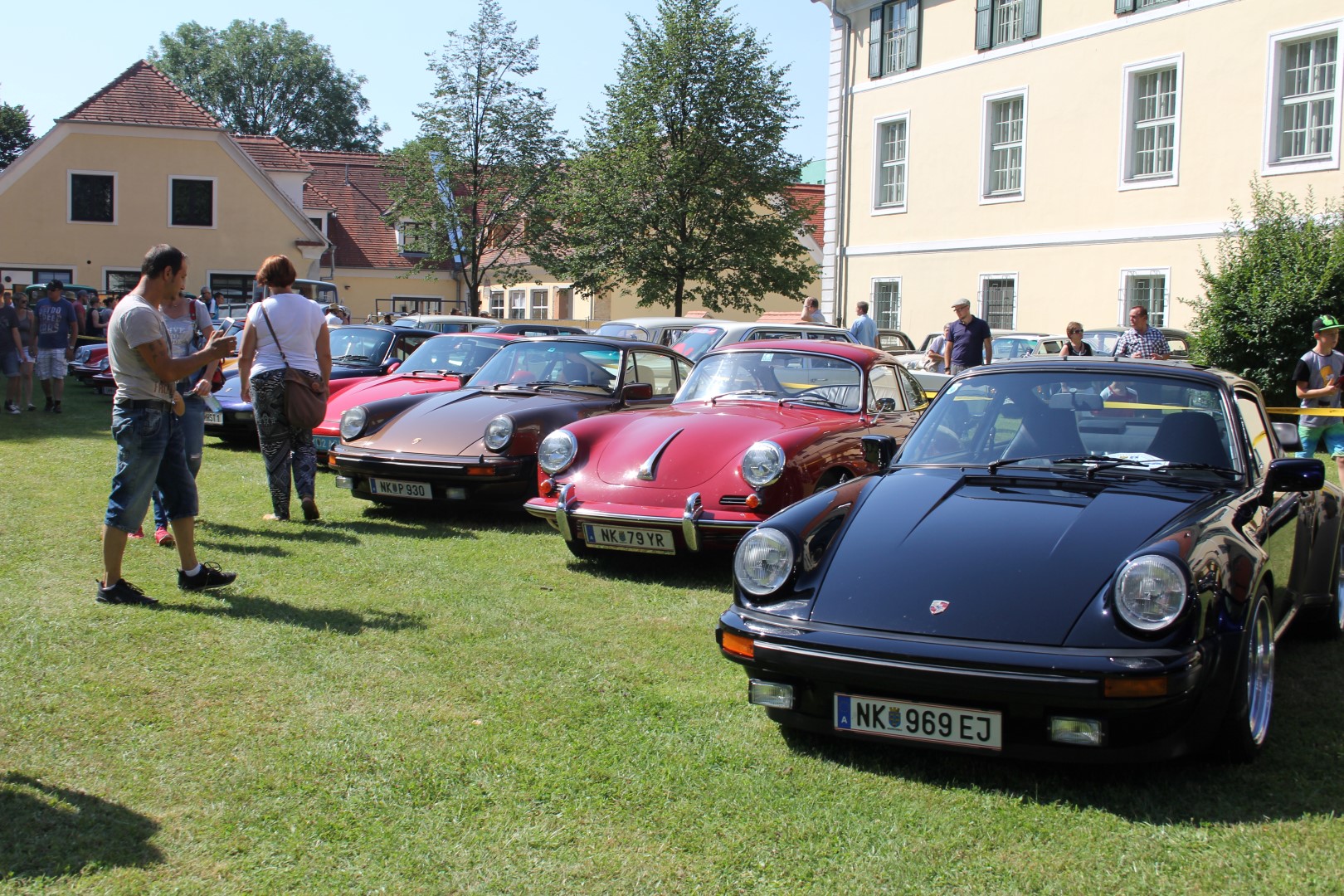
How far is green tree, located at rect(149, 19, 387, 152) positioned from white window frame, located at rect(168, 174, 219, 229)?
106ft

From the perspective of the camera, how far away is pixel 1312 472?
15.3 ft

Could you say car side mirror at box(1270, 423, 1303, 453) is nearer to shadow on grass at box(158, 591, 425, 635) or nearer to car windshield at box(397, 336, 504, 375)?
shadow on grass at box(158, 591, 425, 635)

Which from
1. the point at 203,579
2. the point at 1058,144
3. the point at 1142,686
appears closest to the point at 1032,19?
the point at 1058,144

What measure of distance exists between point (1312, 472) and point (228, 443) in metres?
11.0

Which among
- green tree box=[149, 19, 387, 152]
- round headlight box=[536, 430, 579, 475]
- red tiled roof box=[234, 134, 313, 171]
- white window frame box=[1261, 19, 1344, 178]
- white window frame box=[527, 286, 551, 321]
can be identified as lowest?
round headlight box=[536, 430, 579, 475]

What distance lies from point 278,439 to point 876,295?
20.3 metres

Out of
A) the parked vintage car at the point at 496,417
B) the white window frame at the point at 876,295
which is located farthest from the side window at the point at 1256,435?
the white window frame at the point at 876,295

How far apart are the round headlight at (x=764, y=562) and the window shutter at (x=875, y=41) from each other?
23918 mm

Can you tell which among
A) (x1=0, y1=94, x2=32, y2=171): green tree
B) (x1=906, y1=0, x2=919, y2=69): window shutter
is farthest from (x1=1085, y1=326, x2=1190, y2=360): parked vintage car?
(x1=0, y1=94, x2=32, y2=171): green tree

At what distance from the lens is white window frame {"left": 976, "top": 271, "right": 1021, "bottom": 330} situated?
2319 cm

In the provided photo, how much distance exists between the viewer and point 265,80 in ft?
227

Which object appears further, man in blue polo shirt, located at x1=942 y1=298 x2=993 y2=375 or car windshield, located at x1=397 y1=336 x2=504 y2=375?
man in blue polo shirt, located at x1=942 y1=298 x2=993 y2=375

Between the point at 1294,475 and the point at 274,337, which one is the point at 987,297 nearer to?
the point at 274,337

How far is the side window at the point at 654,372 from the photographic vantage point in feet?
31.9
